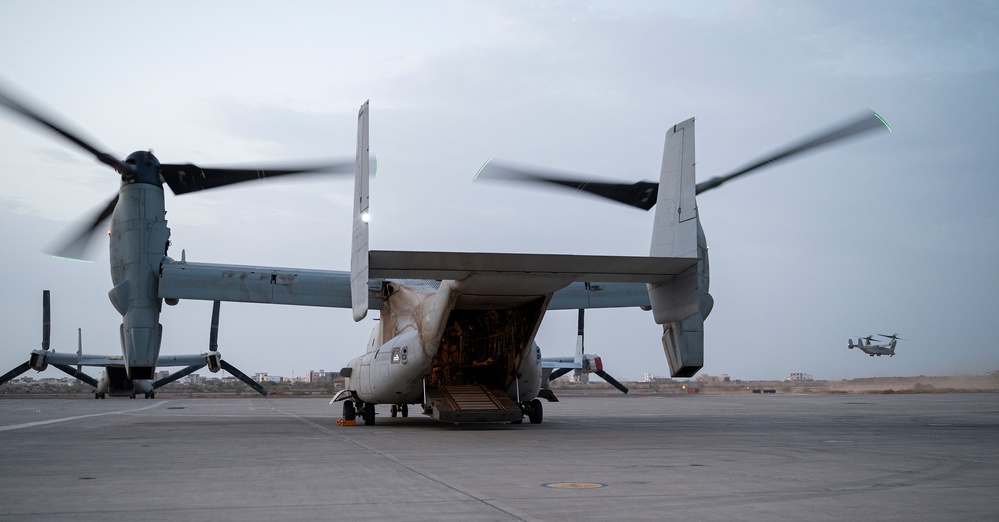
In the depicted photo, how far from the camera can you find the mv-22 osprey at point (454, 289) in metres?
13.6

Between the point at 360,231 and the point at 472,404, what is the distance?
5072 millimetres

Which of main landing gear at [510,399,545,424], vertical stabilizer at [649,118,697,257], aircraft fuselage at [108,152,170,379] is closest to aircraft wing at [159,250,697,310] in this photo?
aircraft fuselage at [108,152,170,379]

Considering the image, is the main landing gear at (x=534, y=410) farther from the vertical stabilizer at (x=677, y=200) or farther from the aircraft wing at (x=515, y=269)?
the vertical stabilizer at (x=677, y=200)

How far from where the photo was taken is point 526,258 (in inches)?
536

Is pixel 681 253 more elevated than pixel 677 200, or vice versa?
pixel 677 200

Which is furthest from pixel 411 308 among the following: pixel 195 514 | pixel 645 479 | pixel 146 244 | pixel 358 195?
pixel 195 514

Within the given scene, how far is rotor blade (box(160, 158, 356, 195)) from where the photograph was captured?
59.1 ft

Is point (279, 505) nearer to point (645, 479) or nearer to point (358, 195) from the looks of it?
point (645, 479)

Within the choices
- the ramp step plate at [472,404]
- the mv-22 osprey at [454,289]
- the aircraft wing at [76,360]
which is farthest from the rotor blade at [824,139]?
the aircraft wing at [76,360]

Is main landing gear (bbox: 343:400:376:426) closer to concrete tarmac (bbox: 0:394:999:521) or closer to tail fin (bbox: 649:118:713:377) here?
concrete tarmac (bbox: 0:394:999:521)

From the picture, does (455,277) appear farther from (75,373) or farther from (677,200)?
(75,373)

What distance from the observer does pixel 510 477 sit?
313 inches

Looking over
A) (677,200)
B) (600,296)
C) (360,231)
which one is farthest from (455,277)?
(600,296)

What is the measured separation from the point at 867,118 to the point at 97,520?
11896 mm
